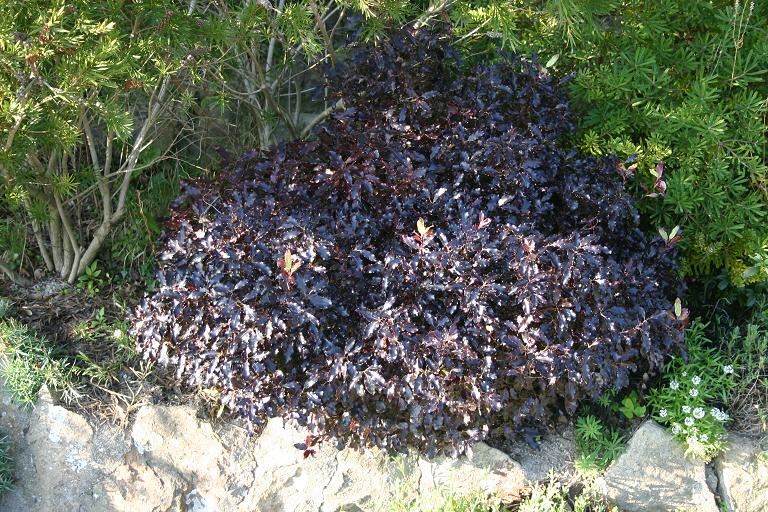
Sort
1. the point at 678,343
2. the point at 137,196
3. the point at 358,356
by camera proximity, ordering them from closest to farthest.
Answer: the point at 358,356 < the point at 678,343 < the point at 137,196

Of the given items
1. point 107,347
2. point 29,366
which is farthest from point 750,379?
point 29,366

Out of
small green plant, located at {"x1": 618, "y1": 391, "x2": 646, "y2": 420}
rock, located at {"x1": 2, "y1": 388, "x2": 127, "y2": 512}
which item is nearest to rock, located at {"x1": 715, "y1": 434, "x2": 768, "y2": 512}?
small green plant, located at {"x1": 618, "y1": 391, "x2": 646, "y2": 420}

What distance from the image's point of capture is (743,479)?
317cm

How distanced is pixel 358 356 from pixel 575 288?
90 centimetres

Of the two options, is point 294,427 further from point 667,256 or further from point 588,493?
point 667,256

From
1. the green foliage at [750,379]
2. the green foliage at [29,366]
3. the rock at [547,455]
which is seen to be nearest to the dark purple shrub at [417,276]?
the rock at [547,455]

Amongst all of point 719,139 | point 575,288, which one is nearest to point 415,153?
point 575,288

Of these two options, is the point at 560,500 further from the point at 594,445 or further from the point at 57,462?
the point at 57,462

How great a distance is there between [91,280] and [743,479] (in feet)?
10.4

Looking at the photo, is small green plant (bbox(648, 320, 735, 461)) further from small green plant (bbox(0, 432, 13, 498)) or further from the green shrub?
small green plant (bbox(0, 432, 13, 498))

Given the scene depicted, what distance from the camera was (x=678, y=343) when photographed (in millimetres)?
3154

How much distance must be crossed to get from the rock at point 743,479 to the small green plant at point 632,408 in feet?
1.19

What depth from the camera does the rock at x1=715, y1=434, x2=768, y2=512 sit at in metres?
3.17

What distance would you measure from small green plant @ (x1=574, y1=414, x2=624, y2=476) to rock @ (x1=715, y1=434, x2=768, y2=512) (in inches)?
16.8
